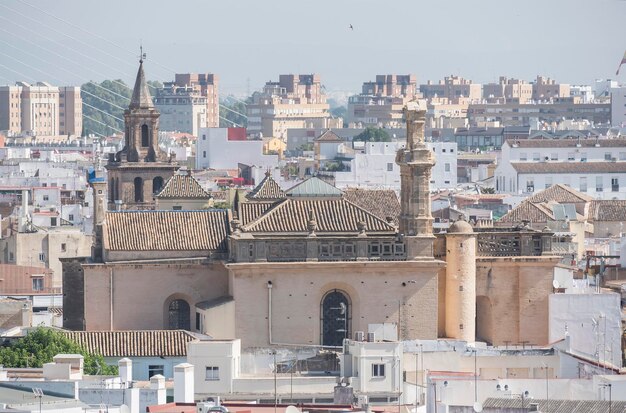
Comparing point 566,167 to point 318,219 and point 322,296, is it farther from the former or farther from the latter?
point 322,296

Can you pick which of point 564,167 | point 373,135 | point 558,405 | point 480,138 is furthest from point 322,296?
point 480,138

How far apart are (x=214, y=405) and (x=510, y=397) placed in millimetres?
6874

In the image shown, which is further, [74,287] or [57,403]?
[74,287]

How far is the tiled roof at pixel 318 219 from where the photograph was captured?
2190 inches

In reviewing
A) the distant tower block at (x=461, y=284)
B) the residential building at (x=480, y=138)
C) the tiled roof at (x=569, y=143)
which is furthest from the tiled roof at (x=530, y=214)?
the residential building at (x=480, y=138)

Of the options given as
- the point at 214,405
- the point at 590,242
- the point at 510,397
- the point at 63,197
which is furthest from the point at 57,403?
the point at 63,197

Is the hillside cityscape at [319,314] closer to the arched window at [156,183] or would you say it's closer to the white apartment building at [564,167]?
the arched window at [156,183]

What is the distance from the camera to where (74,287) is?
57688 mm

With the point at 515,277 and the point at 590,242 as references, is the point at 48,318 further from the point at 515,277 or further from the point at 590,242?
the point at 590,242

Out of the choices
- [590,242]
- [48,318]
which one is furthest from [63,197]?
[48,318]

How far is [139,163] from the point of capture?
8194cm

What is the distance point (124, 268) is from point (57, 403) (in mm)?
18932

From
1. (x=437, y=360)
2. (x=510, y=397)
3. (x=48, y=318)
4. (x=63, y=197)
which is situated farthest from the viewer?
(x=63, y=197)

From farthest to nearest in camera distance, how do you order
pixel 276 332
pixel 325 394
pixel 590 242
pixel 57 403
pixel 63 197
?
pixel 63 197
pixel 590 242
pixel 276 332
pixel 325 394
pixel 57 403
